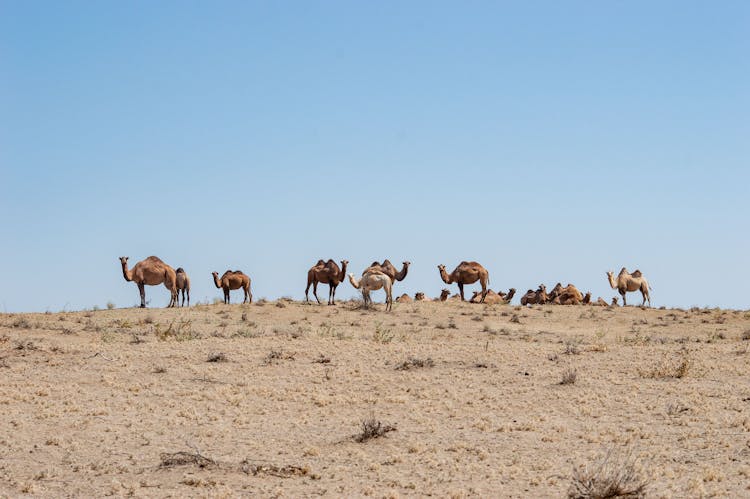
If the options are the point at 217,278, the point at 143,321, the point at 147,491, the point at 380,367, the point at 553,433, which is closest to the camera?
the point at 147,491

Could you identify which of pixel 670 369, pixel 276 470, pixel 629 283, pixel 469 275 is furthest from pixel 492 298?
pixel 276 470

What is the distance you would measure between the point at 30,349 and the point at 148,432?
7540 mm

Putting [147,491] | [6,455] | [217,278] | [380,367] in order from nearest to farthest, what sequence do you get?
[147,491] < [6,455] < [380,367] < [217,278]

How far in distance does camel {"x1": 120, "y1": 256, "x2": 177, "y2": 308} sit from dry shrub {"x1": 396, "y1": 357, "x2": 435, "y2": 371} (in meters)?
20.0

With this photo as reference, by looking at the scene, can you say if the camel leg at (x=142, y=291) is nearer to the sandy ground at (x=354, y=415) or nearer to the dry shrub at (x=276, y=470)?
the sandy ground at (x=354, y=415)

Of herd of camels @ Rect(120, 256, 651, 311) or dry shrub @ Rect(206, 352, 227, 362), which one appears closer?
dry shrub @ Rect(206, 352, 227, 362)

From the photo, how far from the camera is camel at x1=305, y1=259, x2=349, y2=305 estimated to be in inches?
1469

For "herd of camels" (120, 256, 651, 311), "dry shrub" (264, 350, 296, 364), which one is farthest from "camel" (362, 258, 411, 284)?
"dry shrub" (264, 350, 296, 364)

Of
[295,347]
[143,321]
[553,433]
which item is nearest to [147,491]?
[553,433]

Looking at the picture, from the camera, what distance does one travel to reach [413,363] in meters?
18.2

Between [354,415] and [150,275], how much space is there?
24.0m

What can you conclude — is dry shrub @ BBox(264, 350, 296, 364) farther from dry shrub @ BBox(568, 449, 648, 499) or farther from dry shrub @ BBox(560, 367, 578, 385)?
dry shrub @ BBox(568, 449, 648, 499)

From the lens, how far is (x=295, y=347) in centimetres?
2030

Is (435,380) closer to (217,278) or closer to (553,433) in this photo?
(553,433)
